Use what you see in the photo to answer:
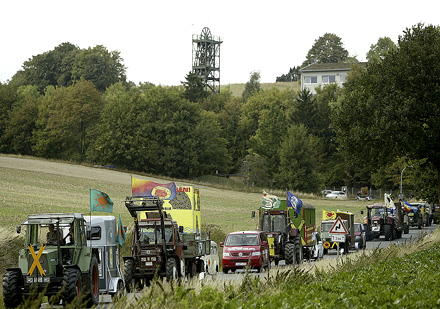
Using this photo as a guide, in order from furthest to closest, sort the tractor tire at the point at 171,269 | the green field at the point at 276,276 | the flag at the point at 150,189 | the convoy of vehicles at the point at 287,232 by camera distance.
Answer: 1. the convoy of vehicles at the point at 287,232
2. the flag at the point at 150,189
3. the tractor tire at the point at 171,269
4. the green field at the point at 276,276

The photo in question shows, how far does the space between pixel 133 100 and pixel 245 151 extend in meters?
23.9

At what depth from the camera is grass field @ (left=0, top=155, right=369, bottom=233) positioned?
49.4 m

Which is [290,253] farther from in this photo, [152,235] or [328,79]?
[328,79]

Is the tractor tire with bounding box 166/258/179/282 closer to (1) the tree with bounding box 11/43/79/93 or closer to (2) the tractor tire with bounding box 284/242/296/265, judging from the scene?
(2) the tractor tire with bounding box 284/242/296/265

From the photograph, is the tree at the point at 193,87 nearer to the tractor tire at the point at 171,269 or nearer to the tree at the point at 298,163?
the tree at the point at 298,163

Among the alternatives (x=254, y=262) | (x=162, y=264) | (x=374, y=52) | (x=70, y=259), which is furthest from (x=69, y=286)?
(x=374, y=52)

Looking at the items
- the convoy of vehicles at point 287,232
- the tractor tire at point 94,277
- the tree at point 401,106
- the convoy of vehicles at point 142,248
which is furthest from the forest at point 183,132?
the tractor tire at point 94,277

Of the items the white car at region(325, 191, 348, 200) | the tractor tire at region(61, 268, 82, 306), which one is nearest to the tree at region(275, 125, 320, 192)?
the white car at region(325, 191, 348, 200)

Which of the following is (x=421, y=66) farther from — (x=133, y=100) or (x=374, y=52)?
(x=374, y=52)

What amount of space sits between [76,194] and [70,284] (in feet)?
164

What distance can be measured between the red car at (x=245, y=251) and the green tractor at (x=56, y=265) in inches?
456

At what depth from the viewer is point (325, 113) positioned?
11856 cm

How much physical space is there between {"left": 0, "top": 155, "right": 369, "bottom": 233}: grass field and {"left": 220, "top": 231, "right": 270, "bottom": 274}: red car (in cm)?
1220

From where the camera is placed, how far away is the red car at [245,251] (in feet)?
94.9
